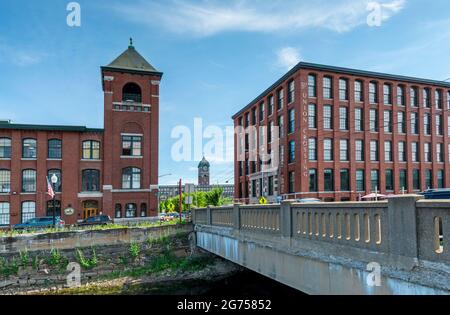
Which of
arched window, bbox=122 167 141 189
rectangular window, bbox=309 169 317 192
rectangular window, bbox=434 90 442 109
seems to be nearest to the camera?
arched window, bbox=122 167 141 189

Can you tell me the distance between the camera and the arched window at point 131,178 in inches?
1492

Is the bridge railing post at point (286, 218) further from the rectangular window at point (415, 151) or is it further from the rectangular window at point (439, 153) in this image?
the rectangular window at point (439, 153)

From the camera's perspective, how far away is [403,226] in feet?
21.9

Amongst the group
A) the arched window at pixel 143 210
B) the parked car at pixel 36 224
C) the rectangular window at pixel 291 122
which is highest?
the rectangular window at pixel 291 122

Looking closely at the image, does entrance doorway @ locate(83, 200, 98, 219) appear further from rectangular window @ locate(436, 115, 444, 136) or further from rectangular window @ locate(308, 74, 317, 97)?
rectangular window @ locate(436, 115, 444, 136)

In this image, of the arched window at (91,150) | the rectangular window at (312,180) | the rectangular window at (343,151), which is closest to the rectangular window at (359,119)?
the rectangular window at (343,151)

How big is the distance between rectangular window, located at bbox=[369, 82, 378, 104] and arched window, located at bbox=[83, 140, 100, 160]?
3262cm

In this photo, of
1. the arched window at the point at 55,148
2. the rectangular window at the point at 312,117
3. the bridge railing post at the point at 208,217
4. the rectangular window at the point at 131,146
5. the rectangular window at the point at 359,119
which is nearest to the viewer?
the bridge railing post at the point at 208,217

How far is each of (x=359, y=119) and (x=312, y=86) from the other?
7.53m

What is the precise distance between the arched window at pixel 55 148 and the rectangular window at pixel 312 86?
2770cm

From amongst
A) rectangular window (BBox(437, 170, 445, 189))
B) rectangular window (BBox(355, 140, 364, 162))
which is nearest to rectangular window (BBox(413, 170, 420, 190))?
rectangular window (BBox(437, 170, 445, 189))

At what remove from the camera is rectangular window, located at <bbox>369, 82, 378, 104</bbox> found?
44787 millimetres

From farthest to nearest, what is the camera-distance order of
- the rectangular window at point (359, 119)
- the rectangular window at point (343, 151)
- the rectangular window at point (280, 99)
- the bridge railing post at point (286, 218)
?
the rectangular window at point (280, 99)
the rectangular window at point (359, 119)
the rectangular window at point (343, 151)
the bridge railing post at point (286, 218)

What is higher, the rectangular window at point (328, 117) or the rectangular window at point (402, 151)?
the rectangular window at point (328, 117)
